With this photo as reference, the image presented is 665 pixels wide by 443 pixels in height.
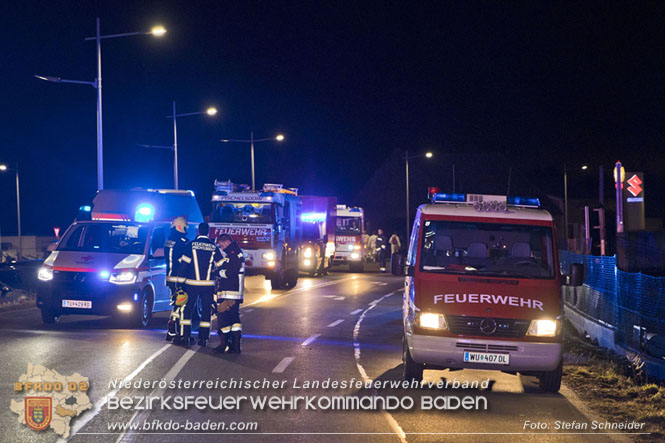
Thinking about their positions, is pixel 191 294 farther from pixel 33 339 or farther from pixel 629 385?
pixel 629 385

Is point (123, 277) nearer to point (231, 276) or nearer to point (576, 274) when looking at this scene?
point (231, 276)

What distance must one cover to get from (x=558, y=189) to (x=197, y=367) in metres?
85.1

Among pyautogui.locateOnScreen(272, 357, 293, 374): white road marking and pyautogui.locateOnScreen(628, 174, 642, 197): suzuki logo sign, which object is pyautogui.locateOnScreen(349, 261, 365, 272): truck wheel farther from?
pyautogui.locateOnScreen(272, 357, 293, 374): white road marking

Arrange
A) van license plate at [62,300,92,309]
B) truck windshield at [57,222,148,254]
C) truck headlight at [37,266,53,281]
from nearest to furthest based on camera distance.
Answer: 1. van license plate at [62,300,92,309]
2. truck headlight at [37,266,53,281]
3. truck windshield at [57,222,148,254]

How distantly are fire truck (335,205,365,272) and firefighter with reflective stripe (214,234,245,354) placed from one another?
98.8ft

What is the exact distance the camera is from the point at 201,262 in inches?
520

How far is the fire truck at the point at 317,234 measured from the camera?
33.1m

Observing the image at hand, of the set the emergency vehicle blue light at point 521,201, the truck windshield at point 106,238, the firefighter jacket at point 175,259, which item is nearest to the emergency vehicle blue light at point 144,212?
the truck windshield at point 106,238

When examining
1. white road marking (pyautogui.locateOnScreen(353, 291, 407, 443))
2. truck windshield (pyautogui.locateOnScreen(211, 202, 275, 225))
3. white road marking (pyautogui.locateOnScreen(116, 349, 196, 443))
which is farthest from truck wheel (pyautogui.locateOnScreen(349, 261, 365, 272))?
white road marking (pyautogui.locateOnScreen(116, 349, 196, 443))

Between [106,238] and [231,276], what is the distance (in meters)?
5.34

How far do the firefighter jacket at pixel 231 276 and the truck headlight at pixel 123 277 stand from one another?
344 cm

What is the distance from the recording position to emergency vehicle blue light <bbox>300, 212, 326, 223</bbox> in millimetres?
32981

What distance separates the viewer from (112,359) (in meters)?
11.7

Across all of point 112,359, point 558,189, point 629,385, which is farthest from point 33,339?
point 558,189
